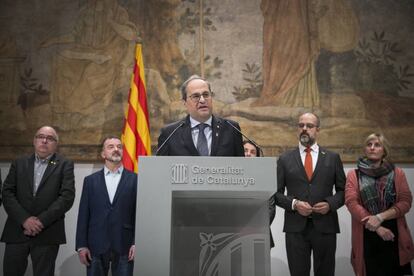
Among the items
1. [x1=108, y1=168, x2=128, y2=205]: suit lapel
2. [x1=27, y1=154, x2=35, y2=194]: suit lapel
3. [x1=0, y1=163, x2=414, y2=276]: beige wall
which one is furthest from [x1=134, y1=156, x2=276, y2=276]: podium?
[x1=0, y1=163, x2=414, y2=276]: beige wall

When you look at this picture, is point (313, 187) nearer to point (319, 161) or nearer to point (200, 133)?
point (319, 161)

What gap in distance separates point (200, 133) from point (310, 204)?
5.54 feet

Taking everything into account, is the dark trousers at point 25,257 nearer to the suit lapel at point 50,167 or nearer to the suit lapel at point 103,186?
the suit lapel at point 50,167

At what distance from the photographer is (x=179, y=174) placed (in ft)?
6.88

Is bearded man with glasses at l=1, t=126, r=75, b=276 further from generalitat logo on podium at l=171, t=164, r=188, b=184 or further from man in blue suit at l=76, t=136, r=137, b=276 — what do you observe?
generalitat logo on podium at l=171, t=164, r=188, b=184

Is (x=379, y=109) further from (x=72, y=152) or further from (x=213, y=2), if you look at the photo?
(x=72, y=152)

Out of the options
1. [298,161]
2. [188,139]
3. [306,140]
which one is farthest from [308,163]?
[188,139]

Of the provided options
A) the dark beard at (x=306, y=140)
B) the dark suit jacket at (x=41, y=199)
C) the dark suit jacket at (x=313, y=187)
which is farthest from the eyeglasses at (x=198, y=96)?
the dark suit jacket at (x=41, y=199)

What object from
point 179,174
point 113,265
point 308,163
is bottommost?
point 113,265

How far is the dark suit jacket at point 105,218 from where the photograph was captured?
3.90 metres

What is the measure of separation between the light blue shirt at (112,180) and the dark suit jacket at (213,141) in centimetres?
142

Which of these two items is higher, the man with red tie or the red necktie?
the red necktie

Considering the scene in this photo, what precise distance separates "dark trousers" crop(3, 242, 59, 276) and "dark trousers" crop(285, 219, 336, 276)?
89.4 inches

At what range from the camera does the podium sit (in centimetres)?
204
